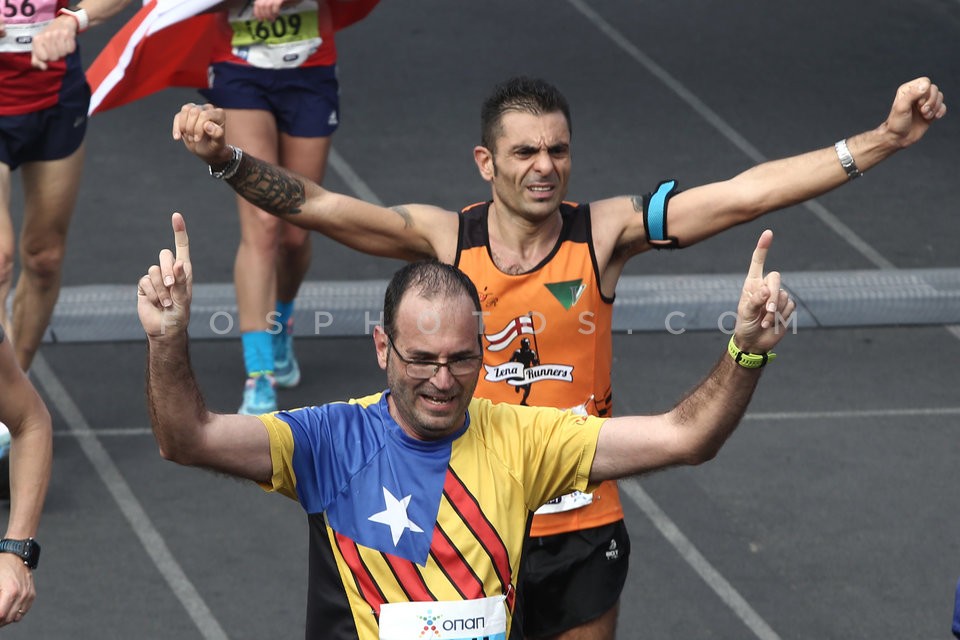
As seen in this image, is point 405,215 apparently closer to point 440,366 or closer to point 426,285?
point 426,285

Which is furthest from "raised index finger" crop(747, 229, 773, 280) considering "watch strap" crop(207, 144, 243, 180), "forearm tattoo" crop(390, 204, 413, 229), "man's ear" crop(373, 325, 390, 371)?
"watch strap" crop(207, 144, 243, 180)

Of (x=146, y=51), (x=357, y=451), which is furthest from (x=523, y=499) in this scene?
(x=146, y=51)

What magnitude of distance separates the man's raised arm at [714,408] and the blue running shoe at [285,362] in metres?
3.95

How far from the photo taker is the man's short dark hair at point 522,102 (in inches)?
191

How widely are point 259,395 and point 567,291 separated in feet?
9.06

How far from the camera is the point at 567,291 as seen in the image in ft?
15.7

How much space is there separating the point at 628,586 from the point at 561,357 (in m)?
1.70

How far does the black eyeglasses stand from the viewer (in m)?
3.62

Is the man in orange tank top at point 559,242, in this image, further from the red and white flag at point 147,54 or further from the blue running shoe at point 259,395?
the blue running shoe at point 259,395

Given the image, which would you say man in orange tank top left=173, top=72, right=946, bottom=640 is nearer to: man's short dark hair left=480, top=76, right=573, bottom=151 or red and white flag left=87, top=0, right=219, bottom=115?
man's short dark hair left=480, top=76, right=573, bottom=151

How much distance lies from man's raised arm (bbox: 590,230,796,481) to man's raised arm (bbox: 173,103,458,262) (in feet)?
3.99

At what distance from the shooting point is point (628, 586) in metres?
6.21

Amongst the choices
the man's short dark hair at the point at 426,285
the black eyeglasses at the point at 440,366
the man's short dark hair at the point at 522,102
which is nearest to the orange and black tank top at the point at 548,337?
the man's short dark hair at the point at 522,102

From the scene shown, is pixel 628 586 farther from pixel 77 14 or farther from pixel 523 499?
pixel 77 14
